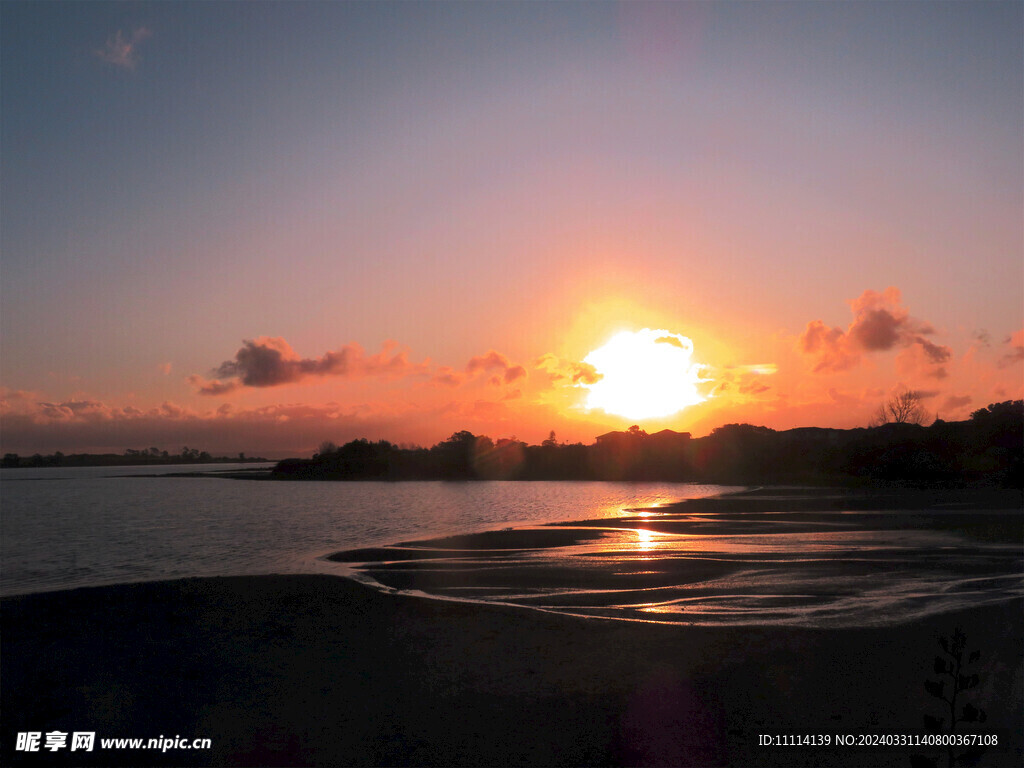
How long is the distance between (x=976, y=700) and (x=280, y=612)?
1379 cm

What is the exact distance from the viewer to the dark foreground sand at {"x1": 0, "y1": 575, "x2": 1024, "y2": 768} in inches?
338

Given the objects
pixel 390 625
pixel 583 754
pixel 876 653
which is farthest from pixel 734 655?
pixel 390 625

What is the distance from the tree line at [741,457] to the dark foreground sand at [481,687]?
66.0 m

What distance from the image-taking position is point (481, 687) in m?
10.5

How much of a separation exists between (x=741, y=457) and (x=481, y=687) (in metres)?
125

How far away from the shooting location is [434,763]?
27.0 feet

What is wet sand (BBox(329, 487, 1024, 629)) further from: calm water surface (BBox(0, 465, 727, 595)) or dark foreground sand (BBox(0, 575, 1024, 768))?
calm water surface (BBox(0, 465, 727, 595))

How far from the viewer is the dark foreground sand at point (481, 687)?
28.1ft

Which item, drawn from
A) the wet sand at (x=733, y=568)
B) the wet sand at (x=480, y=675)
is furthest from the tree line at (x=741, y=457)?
the wet sand at (x=480, y=675)

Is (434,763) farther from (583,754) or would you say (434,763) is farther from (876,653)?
(876,653)

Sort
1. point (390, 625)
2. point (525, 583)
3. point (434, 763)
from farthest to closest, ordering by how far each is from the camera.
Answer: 1. point (525, 583)
2. point (390, 625)
3. point (434, 763)

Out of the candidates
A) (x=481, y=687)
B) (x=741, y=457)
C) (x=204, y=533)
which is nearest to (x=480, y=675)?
(x=481, y=687)

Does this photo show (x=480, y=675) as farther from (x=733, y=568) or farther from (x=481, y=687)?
(x=733, y=568)

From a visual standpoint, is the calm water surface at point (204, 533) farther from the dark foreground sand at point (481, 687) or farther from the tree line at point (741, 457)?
the tree line at point (741, 457)
